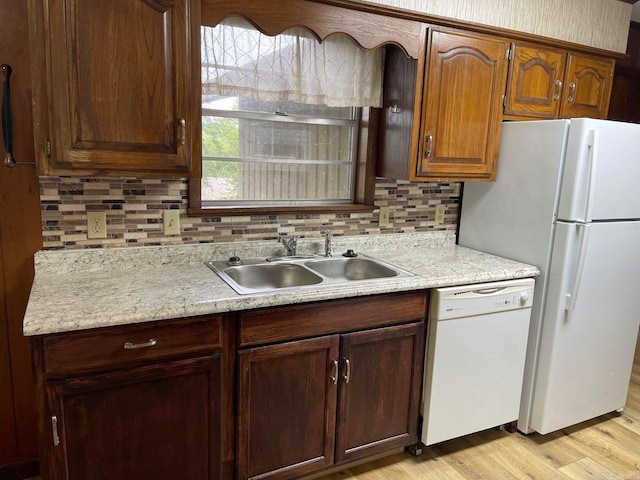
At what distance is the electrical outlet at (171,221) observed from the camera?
2.06 metres

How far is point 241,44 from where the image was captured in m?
2.05

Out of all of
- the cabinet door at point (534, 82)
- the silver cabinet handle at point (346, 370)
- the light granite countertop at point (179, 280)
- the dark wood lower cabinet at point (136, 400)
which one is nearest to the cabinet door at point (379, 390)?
the silver cabinet handle at point (346, 370)

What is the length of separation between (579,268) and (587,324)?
362 mm

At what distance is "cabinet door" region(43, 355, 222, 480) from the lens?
1468mm

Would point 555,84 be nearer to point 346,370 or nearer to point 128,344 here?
point 346,370

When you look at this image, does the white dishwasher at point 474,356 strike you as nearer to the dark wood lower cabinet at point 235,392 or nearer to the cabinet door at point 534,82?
the dark wood lower cabinet at point 235,392

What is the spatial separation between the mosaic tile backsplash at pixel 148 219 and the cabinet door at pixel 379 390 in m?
0.71

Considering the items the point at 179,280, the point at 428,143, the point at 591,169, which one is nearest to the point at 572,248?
the point at 591,169

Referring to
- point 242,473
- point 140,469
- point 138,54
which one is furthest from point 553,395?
point 138,54

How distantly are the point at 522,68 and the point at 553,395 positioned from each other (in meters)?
1.66

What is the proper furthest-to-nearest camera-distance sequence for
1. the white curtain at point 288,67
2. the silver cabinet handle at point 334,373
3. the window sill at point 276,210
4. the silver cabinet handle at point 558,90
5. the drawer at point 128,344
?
1. the silver cabinet handle at point 558,90
2. the window sill at point 276,210
3. the white curtain at point 288,67
4. the silver cabinet handle at point 334,373
5. the drawer at point 128,344

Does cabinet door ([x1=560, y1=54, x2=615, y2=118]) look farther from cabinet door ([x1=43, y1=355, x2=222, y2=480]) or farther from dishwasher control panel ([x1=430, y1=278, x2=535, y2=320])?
cabinet door ([x1=43, y1=355, x2=222, y2=480])

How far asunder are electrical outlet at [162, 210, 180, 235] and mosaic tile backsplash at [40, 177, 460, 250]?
2 centimetres

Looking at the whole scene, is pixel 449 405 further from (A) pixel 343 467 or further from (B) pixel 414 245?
(B) pixel 414 245
